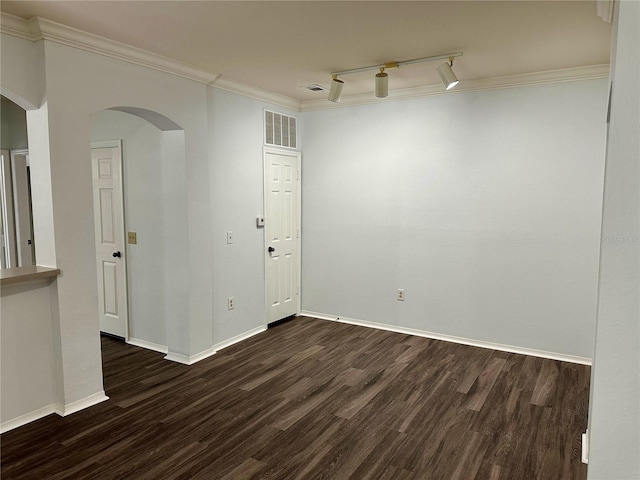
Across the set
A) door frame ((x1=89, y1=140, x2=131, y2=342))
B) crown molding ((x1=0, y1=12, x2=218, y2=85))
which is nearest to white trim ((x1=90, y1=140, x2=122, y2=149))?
door frame ((x1=89, y1=140, x2=131, y2=342))

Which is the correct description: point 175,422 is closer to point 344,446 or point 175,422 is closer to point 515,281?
point 344,446

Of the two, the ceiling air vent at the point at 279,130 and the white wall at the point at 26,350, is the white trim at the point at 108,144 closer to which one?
the ceiling air vent at the point at 279,130

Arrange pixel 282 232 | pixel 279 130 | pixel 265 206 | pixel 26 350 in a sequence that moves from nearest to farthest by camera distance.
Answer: pixel 26 350
pixel 265 206
pixel 279 130
pixel 282 232

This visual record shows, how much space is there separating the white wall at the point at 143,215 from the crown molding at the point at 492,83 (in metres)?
2.06

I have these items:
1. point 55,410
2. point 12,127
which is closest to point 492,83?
point 55,410

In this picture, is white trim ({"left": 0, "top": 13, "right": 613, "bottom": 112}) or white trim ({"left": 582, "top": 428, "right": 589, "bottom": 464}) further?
white trim ({"left": 0, "top": 13, "right": 613, "bottom": 112})

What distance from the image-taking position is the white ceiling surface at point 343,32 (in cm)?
254

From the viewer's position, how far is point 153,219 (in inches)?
164

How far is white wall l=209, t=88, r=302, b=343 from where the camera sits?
423 centimetres

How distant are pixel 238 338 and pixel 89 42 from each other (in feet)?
9.75

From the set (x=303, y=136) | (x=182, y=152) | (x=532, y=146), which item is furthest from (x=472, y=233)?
(x=182, y=152)

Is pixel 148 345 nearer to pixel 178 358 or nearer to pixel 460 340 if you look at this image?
pixel 178 358

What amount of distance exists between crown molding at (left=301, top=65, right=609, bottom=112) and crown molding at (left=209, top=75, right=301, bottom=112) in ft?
1.02

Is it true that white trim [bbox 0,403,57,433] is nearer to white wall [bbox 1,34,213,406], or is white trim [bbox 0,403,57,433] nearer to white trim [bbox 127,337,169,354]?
white wall [bbox 1,34,213,406]
